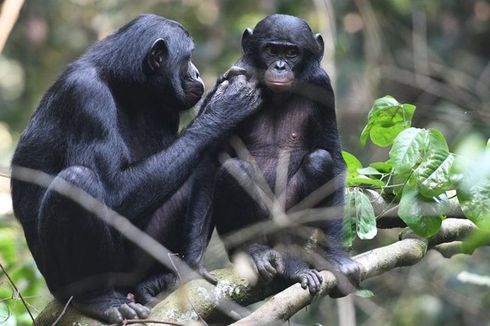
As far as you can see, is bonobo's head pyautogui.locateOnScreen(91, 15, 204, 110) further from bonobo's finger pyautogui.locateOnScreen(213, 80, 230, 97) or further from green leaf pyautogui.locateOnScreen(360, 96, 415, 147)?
green leaf pyautogui.locateOnScreen(360, 96, 415, 147)

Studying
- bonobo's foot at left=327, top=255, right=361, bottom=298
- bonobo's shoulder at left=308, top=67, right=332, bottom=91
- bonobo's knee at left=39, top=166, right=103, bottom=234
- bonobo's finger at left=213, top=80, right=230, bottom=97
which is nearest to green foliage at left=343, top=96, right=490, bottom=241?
bonobo's foot at left=327, top=255, right=361, bottom=298

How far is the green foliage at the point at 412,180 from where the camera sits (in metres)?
4.54

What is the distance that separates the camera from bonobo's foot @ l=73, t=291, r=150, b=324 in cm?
529

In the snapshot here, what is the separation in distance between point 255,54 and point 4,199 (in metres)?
5.24

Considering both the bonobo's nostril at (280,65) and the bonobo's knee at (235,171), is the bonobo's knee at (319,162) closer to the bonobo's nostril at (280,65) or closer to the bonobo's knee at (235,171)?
the bonobo's knee at (235,171)

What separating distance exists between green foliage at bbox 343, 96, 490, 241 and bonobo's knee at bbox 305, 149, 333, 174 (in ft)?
0.94

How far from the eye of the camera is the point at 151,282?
5.79 metres

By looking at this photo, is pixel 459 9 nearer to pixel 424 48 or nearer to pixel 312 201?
pixel 424 48

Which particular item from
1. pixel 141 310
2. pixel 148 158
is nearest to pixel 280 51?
pixel 148 158

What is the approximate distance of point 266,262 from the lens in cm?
545

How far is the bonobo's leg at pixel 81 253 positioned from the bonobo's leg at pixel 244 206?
0.73 m

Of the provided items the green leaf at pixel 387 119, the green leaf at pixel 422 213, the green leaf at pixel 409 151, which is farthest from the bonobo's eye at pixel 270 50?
the green leaf at pixel 422 213

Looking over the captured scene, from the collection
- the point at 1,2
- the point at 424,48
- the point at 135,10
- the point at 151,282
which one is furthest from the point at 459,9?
the point at 151,282

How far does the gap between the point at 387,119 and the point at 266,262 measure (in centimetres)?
129
